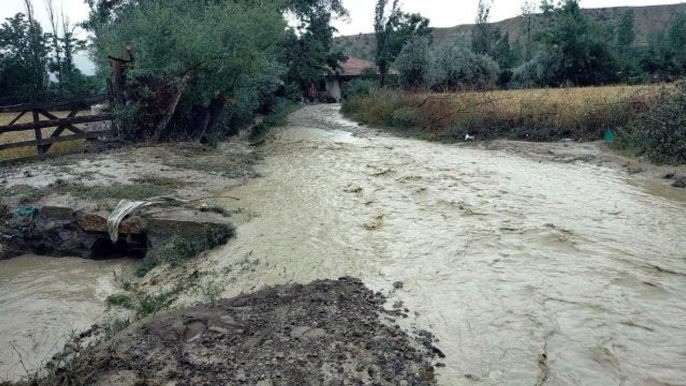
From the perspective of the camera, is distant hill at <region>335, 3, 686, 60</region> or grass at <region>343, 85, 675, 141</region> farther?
distant hill at <region>335, 3, 686, 60</region>

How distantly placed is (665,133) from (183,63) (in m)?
12.2

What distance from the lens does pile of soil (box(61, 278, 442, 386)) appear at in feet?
10.7

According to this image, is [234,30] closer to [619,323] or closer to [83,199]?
[83,199]

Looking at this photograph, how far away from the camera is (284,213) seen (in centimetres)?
813

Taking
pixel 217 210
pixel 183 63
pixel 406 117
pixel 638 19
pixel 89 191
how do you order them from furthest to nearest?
pixel 638 19 → pixel 406 117 → pixel 183 63 → pixel 89 191 → pixel 217 210

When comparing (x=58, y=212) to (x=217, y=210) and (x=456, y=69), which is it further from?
(x=456, y=69)

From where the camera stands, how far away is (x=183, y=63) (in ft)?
42.3

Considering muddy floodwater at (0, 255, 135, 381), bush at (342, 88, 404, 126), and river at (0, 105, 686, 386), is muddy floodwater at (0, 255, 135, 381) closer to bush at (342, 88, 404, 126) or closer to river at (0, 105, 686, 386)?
river at (0, 105, 686, 386)

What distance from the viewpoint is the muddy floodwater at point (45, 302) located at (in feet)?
15.0

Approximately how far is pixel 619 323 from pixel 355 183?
21.7ft

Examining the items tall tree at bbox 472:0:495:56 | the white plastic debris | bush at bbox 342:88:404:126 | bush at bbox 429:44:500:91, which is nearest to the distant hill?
tall tree at bbox 472:0:495:56

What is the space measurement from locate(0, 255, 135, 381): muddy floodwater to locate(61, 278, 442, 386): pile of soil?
1314mm

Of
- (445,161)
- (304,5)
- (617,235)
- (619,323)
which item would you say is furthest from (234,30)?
(304,5)

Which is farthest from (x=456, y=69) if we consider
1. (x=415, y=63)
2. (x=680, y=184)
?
(x=680, y=184)
